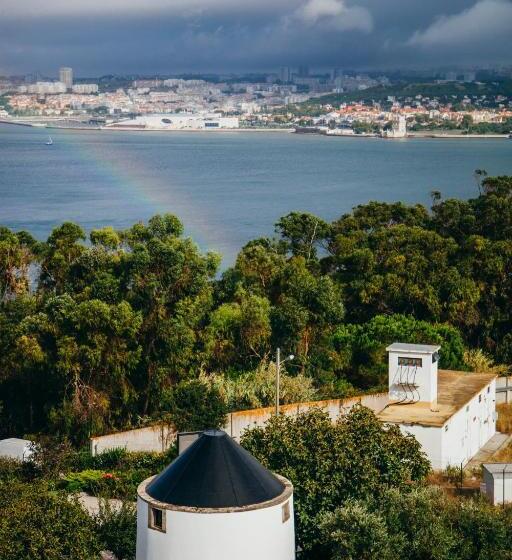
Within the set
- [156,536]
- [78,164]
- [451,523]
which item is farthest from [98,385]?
[78,164]

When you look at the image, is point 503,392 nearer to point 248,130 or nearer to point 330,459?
point 330,459

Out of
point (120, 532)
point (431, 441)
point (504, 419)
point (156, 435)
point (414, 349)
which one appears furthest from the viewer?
point (504, 419)

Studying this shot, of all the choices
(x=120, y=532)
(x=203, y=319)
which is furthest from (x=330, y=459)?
(x=203, y=319)

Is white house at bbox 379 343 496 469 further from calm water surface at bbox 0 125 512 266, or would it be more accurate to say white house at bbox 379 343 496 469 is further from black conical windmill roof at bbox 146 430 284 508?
calm water surface at bbox 0 125 512 266

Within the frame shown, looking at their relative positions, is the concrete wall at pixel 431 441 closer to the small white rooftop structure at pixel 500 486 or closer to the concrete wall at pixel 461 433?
the concrete wall at pixel 461 433

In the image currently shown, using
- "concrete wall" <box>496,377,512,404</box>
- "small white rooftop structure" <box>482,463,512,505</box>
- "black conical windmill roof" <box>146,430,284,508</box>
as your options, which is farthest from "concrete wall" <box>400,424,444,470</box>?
"black conical windmill roof" <box>146,430,284,508</box>

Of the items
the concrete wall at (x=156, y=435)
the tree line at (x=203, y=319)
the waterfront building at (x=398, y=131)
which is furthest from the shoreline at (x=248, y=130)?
the concrete wall at (x=156, y=435)
